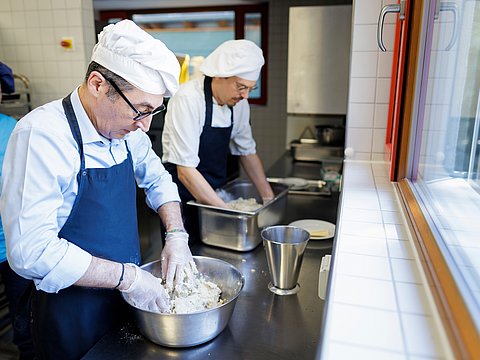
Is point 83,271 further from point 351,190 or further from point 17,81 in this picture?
point 17,81

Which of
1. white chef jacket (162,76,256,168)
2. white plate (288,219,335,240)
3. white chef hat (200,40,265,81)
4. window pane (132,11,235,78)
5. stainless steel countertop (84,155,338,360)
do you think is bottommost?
stainless steel countertop (84,155,338,360)

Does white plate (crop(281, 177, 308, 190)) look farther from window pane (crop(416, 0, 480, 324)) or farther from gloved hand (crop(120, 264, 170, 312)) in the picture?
gloved hand (crop(120, 264, 170, 312))

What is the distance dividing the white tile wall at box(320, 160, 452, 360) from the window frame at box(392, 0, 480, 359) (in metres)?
0.03

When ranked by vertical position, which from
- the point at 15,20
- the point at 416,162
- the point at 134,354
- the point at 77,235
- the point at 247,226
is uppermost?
the point at 15,20

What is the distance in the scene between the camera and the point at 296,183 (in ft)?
8.20

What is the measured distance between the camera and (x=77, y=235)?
111 cm

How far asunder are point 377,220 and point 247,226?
50 cm

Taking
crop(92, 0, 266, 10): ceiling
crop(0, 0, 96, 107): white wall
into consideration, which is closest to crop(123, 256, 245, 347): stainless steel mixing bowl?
crop(0, 0, 96, 107): white wall

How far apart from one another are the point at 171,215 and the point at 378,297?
0.81 m

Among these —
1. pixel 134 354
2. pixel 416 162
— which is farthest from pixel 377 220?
pixel 134 354

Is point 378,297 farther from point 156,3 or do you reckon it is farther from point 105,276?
point 156,3

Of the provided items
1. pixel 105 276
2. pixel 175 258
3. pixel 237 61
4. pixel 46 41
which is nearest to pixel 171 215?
pixel 175 258

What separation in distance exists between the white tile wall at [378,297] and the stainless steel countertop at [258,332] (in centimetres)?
25

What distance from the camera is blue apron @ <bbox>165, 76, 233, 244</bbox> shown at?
1926 mm
